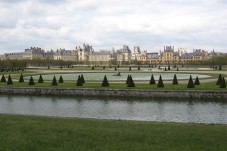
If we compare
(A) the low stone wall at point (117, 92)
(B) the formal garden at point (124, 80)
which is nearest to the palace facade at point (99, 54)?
(B) the formal garden at point (124, 80)

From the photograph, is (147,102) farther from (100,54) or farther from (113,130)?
(100,54)

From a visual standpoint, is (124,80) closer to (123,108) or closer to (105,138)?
(123,108)

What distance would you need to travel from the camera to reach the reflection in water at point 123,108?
1444cm

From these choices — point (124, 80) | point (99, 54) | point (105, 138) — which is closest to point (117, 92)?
point (124, 80)

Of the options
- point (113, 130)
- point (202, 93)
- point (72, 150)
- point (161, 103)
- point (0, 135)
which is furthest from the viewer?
point (202, 93)

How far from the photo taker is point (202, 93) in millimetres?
20969

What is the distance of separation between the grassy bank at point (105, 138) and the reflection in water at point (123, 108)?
18.2 ft

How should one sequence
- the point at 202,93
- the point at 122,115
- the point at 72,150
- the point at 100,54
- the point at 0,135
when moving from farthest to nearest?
the point at 100,54, the point at 202,93, the point at 122,115, the point at 0,135, the point at 72,150

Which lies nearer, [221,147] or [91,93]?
[221,147]

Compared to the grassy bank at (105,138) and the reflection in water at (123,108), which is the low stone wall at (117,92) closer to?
the reflection in water at (123,108)

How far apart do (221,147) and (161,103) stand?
12.6 meters

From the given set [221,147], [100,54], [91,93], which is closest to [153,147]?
[221,147]

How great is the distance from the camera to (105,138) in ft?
23.5

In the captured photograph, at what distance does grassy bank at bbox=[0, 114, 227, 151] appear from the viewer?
20.8 feet
